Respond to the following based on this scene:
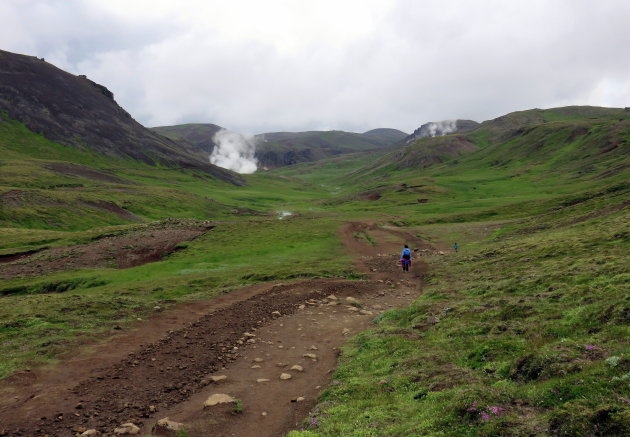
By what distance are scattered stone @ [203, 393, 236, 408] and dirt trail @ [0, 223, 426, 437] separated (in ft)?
0.96

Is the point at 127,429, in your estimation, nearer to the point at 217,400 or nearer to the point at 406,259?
the point at 217,400

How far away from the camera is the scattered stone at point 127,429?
502 inches

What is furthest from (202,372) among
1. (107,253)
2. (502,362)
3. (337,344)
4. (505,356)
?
(107,253)

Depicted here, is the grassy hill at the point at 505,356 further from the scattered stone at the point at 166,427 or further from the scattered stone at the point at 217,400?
the scattered stone at the point at 166,427

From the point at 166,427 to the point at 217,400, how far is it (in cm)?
228

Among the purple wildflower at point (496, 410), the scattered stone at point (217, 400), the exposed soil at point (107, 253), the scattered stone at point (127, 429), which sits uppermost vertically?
the purple wildflower at point (496, 410)

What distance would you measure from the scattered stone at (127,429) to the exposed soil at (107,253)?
47553 millimetres

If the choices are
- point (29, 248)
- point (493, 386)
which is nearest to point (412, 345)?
point (493, 386)

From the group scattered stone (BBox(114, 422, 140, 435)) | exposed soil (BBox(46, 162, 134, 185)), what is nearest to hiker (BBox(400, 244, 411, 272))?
scattered stone (BBox(114, 422, 140, 435))

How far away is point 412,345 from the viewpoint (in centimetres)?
1817

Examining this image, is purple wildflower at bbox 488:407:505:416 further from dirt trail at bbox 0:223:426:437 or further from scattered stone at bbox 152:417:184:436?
scattered stone at bbox 152:417:184:436

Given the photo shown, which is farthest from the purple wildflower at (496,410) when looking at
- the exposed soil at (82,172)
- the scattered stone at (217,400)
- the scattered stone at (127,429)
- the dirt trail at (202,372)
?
the exposed soil at (82,172)

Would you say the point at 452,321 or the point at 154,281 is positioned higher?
the point at 452,321

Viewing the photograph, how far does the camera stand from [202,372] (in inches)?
697
